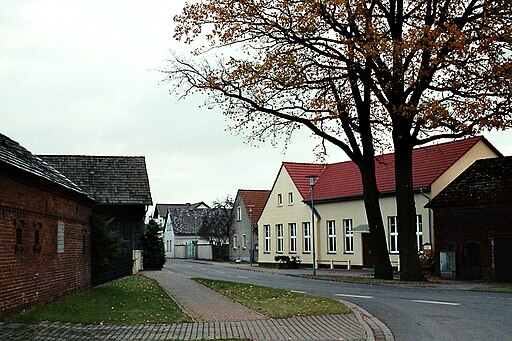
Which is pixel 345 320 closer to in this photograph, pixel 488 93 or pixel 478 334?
pixel 478 334

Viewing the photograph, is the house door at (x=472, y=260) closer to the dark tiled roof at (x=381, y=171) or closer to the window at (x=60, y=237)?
the dark tiled roof at (x=381, y=171)

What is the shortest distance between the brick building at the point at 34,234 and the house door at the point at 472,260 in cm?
1794

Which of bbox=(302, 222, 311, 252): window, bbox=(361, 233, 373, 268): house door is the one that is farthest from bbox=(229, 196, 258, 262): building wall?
bbox=(361, 233, 373, 268): house door

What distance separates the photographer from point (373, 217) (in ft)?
102

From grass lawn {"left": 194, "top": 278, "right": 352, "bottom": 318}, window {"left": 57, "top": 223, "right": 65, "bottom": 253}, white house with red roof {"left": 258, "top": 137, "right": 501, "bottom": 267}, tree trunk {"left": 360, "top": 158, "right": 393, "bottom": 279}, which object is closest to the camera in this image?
grass lawn {"left": 194, "top": 278, "right": 352, "bottom": 318}

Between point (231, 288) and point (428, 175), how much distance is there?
18.1 meters

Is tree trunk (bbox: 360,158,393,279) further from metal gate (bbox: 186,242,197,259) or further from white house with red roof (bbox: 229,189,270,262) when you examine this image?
metal gate (bbox: 186,242,197,259)

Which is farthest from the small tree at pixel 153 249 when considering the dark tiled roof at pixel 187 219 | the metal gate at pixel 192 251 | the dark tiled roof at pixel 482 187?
the dark tiled roof at pixel 187 219

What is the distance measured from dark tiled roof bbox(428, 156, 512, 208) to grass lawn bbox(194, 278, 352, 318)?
1284cm

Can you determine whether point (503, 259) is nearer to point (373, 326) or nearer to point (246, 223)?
point (373, 326)

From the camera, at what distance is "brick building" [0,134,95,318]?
566 inches

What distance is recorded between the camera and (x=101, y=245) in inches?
983

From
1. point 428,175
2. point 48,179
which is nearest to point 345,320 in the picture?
point 48,179

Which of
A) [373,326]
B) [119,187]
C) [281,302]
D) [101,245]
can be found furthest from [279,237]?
[373,326]
